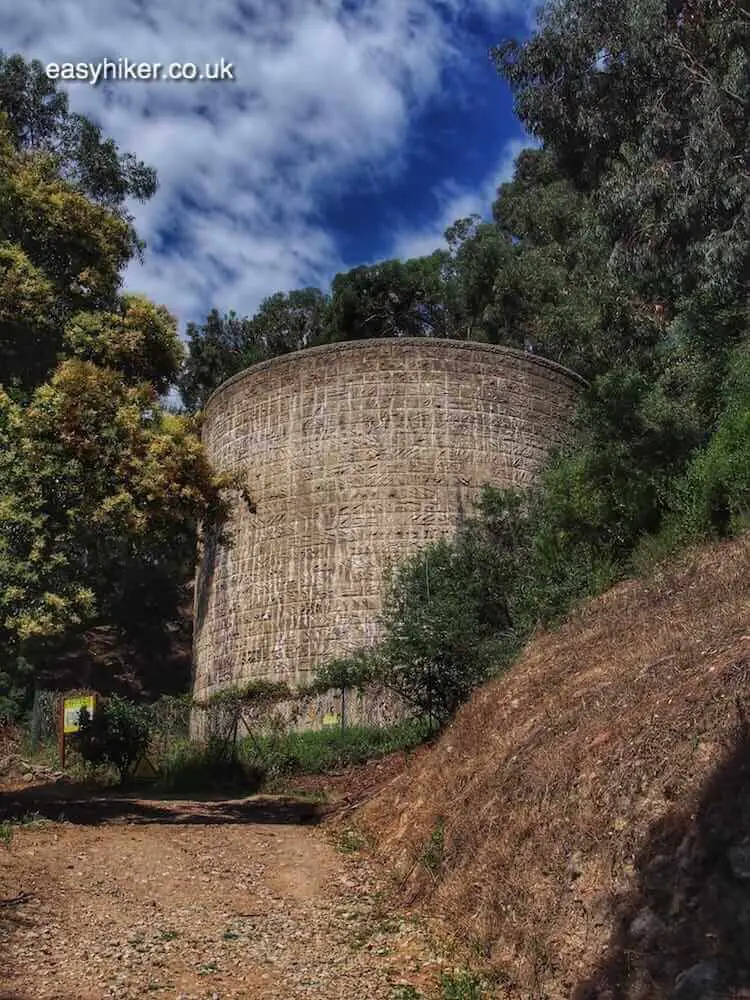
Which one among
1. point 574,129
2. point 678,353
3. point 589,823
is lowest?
point 589,823

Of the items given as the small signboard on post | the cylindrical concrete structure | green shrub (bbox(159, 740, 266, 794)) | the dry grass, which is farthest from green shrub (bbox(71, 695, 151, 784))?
the dry grass

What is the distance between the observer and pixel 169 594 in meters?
33.9

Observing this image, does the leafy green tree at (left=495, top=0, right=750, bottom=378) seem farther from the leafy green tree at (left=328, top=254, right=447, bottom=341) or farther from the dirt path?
the leafy green tree at (left=328, top=254, right=447, bottom=341)

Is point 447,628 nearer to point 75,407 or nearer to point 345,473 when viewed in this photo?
point 75,407

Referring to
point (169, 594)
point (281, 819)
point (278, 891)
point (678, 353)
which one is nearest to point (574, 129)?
point (678, 353)

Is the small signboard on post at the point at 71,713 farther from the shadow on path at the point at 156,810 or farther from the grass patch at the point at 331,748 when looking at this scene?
the grass patch at the point at 331,748

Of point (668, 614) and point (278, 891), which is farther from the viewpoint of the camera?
point (668, 614)

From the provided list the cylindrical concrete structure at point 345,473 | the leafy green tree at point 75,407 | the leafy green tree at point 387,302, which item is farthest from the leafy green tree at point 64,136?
the leafy green tree at point 387,302

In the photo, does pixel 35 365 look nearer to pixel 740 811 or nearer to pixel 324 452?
pixel 324 452

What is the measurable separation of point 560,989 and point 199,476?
8575 millimetres

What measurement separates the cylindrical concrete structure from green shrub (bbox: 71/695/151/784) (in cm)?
314

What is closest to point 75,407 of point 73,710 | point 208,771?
point 208,771

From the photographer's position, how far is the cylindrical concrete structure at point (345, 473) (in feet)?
63.5

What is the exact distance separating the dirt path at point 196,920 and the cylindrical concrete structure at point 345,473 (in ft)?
27.5
